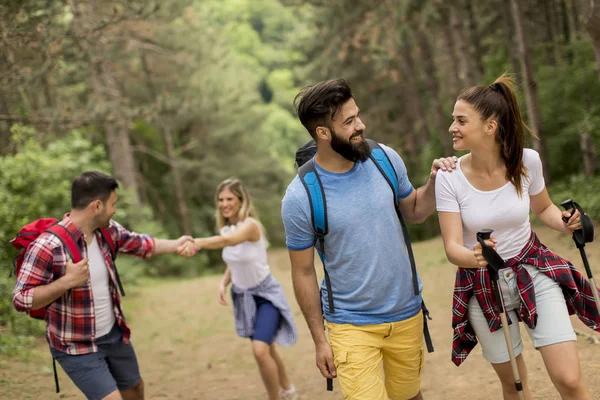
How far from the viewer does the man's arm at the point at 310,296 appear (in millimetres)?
3812

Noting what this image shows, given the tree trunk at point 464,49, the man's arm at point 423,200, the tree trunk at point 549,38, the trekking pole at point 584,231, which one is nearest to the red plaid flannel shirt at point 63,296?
the man's arm at point 423,200

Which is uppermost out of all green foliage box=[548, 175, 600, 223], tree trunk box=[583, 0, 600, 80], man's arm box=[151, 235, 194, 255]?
tree trunk box=[583, 0, 600, 80]

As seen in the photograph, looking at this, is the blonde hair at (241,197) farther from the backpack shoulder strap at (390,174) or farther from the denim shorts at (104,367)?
the backpack shoulder strap at (390,174)

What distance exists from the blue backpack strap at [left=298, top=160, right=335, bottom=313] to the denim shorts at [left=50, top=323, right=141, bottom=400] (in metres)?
1.81

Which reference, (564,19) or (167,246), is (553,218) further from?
(564,19)

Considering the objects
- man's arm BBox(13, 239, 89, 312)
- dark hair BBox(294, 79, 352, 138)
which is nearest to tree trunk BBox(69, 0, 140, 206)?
man's arm BBox(13, 239, 89, 312)

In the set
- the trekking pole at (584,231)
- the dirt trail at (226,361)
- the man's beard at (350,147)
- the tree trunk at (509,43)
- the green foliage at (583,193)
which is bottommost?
the dirt trail at (226,361)

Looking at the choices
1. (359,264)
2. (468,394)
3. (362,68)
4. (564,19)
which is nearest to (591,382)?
(468,394)

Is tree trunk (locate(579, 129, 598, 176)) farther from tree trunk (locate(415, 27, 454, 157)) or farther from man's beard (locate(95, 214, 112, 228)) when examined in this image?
man's beard (locate(95, 214, 112, 228))

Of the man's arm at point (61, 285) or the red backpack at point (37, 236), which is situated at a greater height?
the red backpack at point (37, 236)

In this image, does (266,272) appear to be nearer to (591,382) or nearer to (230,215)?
(230,215)

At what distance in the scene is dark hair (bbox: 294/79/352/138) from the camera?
3721 mm

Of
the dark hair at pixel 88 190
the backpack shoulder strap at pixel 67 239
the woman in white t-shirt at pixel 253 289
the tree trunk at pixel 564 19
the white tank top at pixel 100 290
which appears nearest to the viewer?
the backpack shoulder strap at pixel 67 239

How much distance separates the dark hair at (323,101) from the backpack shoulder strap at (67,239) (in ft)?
6.30
